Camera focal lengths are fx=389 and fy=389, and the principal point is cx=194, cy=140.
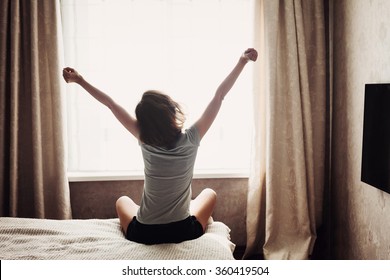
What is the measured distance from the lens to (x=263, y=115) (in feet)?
9.15

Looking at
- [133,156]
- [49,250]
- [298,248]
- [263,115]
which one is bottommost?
[298,248]

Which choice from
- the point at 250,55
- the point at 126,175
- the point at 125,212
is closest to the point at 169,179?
the point at 125,212

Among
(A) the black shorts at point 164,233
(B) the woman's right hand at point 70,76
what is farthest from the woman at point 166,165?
(B) the woman's right hand at point 70,76

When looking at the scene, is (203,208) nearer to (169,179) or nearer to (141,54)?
(169,179)

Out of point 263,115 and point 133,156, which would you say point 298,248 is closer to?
point 263,115

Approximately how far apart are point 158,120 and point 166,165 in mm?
216

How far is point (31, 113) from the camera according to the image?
8.89 feet

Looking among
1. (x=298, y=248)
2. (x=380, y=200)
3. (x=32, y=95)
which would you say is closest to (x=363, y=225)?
(x=380, y=200)

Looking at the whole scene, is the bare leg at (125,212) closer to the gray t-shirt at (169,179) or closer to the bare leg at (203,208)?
the gray t-shirt at (169,179)

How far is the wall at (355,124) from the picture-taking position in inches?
82.9

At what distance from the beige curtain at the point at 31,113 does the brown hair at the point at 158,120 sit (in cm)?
114

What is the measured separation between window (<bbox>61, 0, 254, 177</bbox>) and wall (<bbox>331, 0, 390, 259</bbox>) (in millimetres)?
646

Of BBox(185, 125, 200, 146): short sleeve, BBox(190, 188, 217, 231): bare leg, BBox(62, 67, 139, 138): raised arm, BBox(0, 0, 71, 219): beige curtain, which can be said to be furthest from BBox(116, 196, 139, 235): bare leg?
BBox(0, 0, 71, 219): beige curtain

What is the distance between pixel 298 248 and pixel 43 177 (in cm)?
187
